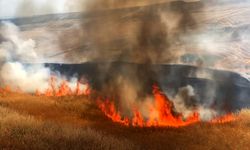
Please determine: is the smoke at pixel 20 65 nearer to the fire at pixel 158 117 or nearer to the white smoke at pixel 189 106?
the fire at pixel 158 117

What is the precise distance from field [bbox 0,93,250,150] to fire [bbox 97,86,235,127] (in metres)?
0.41

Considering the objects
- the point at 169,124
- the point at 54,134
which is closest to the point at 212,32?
the point at 169,124

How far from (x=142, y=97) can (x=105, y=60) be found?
120 inches

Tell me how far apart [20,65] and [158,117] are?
399 inches

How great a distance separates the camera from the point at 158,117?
1201cm

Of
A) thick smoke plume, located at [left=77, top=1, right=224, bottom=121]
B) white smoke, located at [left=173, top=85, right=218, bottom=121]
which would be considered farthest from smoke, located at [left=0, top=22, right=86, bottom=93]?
white smoke, located at [left=173, top=85, right=218, bottom=121]

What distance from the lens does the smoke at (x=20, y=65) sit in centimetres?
1798

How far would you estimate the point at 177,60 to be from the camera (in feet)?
55.0

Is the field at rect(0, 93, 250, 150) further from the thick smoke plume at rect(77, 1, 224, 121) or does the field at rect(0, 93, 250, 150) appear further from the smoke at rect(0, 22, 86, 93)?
the smoke at rect(0, 22, 86, 93)

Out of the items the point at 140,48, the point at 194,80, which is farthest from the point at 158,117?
the point at 140,48

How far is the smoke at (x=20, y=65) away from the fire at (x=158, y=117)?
211 inches

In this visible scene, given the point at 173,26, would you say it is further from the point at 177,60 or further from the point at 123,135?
the point at 123,135

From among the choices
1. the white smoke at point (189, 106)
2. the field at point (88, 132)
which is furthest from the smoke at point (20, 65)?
the white smoke at point (189, 106)

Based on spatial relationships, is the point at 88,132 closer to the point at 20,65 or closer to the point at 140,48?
the point at 140,48
